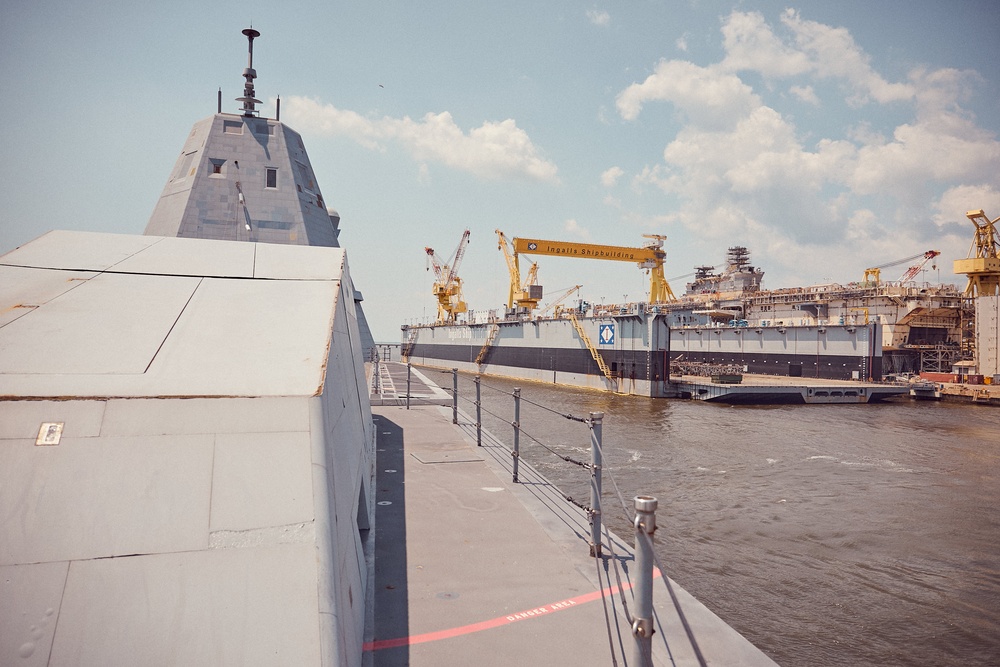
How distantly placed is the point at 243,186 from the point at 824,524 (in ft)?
54.6

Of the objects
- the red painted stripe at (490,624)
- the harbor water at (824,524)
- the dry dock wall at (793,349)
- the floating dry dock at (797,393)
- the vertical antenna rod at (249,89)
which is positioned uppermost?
the vertical antenna rod at (249,89)

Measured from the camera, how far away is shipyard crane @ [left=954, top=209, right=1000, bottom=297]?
3766 centimetres

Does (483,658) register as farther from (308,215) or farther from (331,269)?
(308,215)

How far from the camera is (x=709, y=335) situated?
47.7 metres

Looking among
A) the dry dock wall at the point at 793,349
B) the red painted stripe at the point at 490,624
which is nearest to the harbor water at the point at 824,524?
the red painted stripe at the point at 490,624

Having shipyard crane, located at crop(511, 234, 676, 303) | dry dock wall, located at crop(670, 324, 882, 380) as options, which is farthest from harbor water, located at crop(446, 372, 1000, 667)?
shipyard crane, located at crop(511, 234, 676, 303)

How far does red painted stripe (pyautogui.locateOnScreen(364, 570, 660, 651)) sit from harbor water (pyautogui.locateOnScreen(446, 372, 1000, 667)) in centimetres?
95

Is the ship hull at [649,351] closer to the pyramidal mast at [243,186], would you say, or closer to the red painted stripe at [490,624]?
the pyramidal mast at [243,186]

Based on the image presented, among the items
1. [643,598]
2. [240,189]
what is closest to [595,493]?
[643,598]

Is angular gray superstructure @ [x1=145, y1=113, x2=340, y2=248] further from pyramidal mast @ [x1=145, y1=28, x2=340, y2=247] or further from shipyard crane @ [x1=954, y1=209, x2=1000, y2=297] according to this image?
shipyard crane @ [x1=954, y1=209, x2=1000, y2=297]

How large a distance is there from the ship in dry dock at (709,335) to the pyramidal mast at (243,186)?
2447cm

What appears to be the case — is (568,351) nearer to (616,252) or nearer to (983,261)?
(616,252)

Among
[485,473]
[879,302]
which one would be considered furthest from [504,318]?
[485,473]

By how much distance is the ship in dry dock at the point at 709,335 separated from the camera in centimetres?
3569
